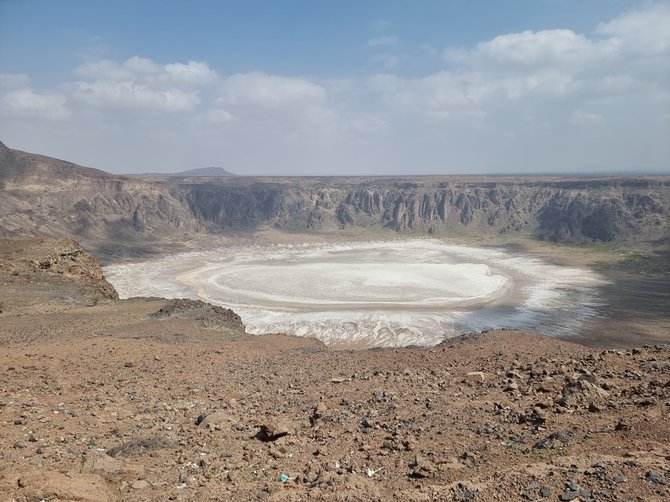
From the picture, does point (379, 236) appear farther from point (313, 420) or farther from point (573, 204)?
point (313, 420)

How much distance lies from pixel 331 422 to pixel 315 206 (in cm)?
10204

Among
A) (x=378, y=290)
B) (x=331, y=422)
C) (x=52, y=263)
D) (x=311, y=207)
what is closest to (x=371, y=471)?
Result: (x=331, y=422)

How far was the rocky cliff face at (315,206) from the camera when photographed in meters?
73.4

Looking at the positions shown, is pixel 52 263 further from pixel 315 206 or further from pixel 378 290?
pixel 315 206

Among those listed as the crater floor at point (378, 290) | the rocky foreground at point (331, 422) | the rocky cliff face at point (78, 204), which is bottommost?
the crater floor at point (378, 290)

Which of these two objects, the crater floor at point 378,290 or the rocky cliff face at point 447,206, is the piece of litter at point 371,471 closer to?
the crater floor at point 378,290

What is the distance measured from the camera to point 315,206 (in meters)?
110

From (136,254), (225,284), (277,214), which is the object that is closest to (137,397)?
(225,284)

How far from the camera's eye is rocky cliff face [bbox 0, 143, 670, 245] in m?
73.4

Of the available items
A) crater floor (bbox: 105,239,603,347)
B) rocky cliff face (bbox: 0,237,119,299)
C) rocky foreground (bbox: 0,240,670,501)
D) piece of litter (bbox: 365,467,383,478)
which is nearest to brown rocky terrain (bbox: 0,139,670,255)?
crater floor (bbox: 105,239,603,347)

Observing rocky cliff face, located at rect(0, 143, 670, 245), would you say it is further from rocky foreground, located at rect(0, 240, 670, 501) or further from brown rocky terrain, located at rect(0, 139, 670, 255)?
rocky foreground, located at rect(0, 240, 670, 501)

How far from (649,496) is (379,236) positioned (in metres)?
86.7

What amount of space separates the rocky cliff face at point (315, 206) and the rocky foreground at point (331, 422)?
61.4 metres

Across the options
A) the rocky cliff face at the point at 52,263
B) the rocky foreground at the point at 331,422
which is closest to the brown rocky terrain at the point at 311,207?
the rocky cliff face at the point at 52,263
